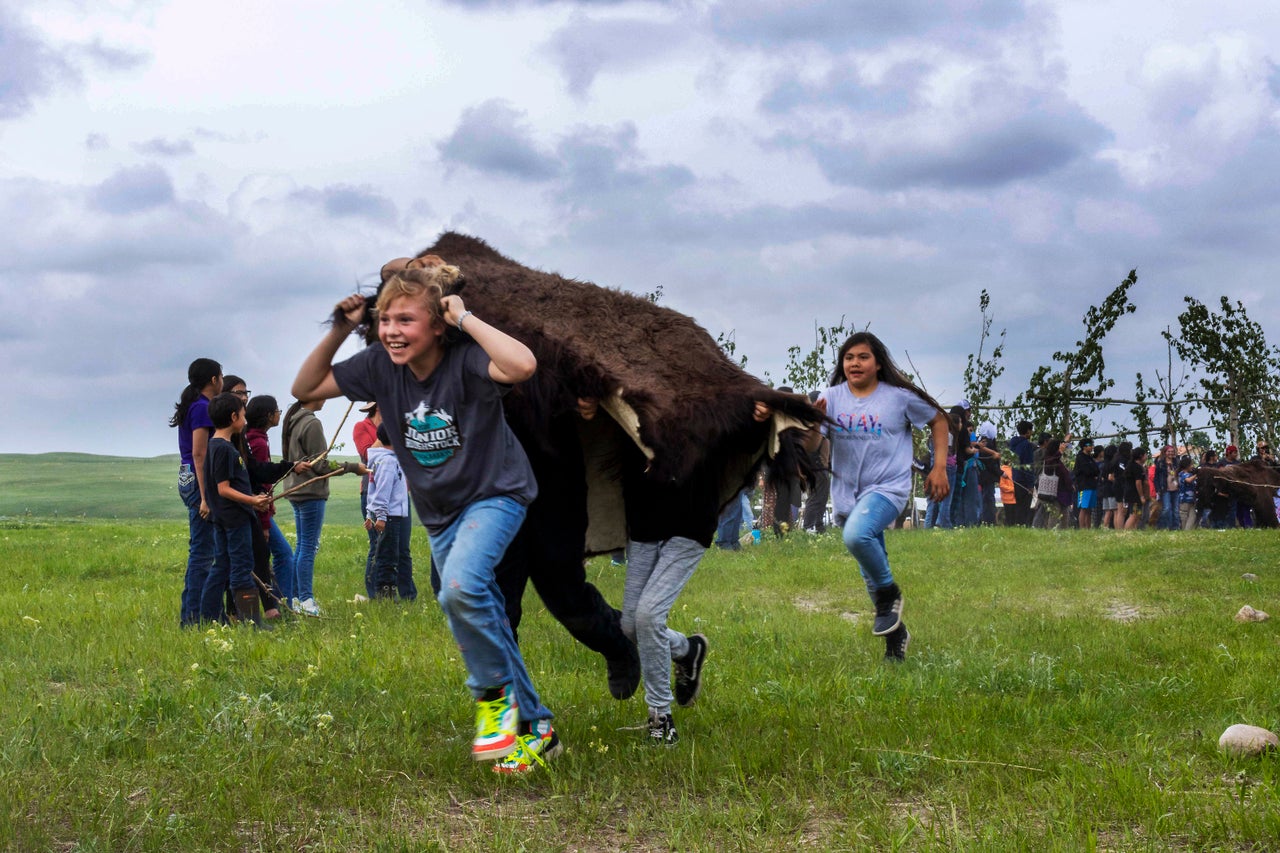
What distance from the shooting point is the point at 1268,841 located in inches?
157

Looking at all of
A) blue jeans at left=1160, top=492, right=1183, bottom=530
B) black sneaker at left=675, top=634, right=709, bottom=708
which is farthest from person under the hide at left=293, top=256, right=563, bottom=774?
blue jeans at left=1160, top=492, right=1183, bottom=530

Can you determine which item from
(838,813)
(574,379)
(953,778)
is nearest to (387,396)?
(574,379)

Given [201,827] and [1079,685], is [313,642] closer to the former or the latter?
[201,827]

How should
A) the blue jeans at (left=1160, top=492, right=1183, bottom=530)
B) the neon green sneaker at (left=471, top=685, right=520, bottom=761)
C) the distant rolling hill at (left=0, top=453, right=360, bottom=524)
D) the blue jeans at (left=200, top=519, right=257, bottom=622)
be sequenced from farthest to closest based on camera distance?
the distant rolling hill at (left=0, top=453, right=360, bottom=524)
the blue jeans at (left=1160, top=492, right=1183, bottom=530)
the blue jeans at (left=200, top=519, right=257, bottom=622)
the neon green sneaker at (left=471, top=685, right=520, bottom=761)

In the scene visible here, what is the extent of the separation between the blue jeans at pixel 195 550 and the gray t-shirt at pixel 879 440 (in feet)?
15.7

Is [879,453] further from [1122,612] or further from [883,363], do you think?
[1122,612]

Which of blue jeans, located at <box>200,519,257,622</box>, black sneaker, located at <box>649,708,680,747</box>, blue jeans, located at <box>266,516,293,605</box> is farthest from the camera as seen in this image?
blue jeans, located at <box>266,516,293,605</box>

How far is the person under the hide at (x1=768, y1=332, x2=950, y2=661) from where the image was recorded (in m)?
7.52

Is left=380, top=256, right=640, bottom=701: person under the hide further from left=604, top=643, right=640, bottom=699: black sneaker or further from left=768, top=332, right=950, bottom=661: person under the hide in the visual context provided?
left=768, top=332, right=950, bottom=661: person under the hide

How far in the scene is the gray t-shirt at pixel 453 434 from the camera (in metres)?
4.68

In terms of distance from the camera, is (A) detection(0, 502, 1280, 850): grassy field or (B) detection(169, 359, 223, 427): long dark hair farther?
(B) detection(169, 359, 223, 427): long dark hair

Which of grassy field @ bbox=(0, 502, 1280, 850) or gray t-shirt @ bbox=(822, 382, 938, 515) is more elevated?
gray t-shirt @ bbox=(822, 382, 938, 515)

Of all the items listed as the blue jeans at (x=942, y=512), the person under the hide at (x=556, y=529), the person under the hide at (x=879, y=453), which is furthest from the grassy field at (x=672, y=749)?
the blue jeans at (x=942, y=512)

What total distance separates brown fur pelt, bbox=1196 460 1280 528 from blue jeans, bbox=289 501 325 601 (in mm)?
17411
